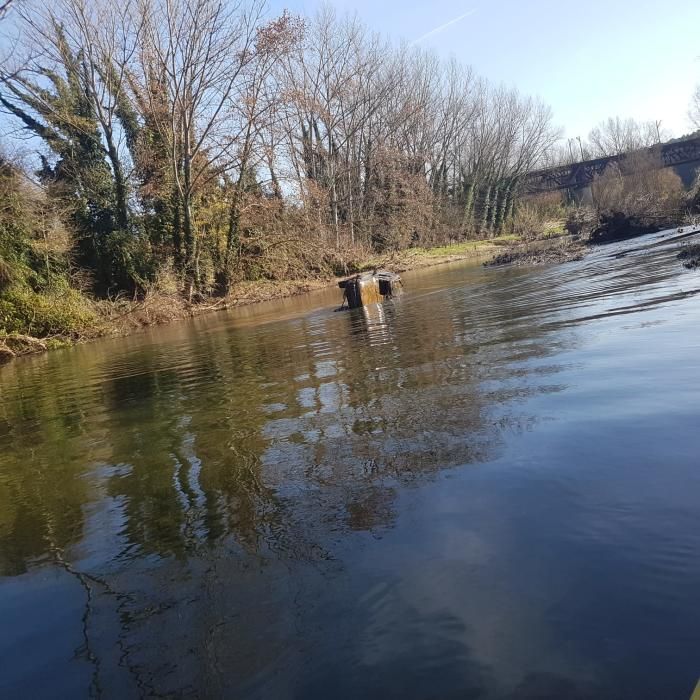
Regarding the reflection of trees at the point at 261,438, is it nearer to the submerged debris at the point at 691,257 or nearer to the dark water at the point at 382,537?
the dark water at the point at 382,537

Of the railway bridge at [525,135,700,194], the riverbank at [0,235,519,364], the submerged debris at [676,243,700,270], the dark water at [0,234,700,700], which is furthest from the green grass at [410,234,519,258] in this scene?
the dark water at [0,234,700,700]

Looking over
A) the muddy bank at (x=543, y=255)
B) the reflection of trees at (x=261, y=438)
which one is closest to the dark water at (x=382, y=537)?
the reflection of trees at (x=261, y=438)

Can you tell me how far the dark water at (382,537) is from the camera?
2.03 metres

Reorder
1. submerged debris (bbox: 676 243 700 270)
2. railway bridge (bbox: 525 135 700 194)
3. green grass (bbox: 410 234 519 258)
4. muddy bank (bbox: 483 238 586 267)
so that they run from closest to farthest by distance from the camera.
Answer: submerged debris (bbox: 676 243 700 270), muddy bank (bbox: 483 238 586 267), green grass (bbox: 410 234 519 258), railway bridge (bbox: 525 135 700 194)

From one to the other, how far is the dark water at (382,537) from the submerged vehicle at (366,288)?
9.36 m

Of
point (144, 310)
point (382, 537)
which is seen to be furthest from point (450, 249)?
point (382, 537)

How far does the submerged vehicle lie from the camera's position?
15.9m

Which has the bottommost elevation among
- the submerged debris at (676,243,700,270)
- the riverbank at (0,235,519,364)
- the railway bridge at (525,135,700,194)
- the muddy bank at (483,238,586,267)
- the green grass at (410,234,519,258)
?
the submerged debris at (676,243,700,270)

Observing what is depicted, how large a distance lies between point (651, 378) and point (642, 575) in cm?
278

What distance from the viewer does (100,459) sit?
16.5 ft

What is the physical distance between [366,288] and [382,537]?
13470mm

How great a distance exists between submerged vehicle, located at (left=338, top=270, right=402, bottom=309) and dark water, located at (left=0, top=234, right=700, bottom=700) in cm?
936

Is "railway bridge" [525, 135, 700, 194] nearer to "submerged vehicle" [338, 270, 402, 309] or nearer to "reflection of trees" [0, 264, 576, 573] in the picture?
"submerged vehicle" [338, 270, 402, 309]

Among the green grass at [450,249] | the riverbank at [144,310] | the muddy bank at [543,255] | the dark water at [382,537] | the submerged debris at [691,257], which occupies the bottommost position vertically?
the dark water at [382,537]
